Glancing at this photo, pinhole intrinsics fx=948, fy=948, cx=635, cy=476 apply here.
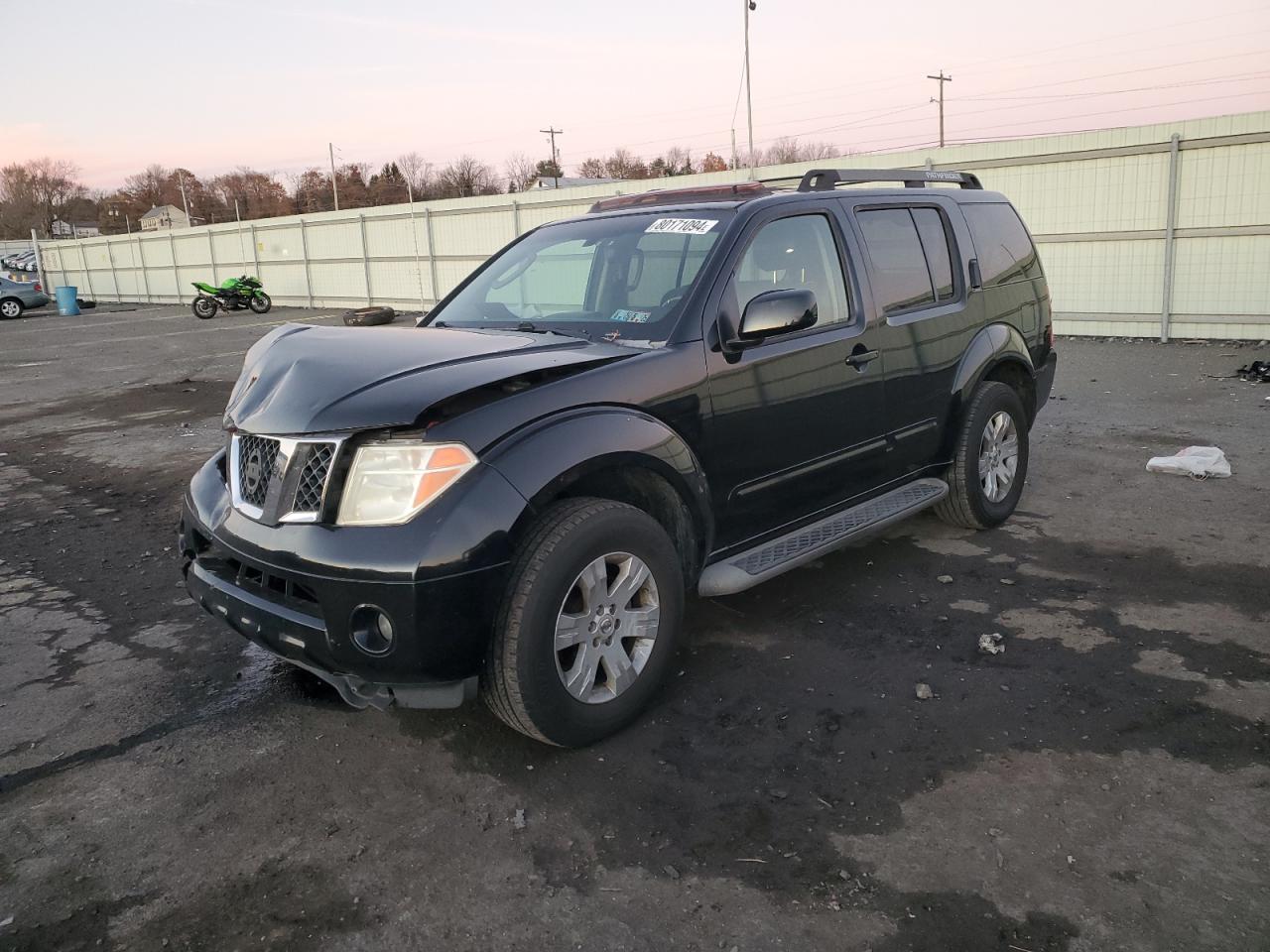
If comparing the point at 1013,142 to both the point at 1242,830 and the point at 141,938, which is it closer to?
the point at 1242,830

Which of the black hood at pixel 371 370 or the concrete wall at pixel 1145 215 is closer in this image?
the black hood at pixel 371 370

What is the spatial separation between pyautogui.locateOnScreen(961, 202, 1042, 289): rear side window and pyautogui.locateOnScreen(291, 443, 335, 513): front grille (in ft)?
12.7

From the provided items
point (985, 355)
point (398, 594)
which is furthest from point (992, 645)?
point (398, 594)

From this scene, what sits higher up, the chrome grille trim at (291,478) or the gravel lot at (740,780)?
the chrome grille trim at (291,478)

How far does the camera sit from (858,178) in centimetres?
473

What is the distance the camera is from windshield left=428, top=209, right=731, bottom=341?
3.84 metres

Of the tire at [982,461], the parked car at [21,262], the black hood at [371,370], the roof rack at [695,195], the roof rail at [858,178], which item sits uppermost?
the parked car at [21,262]

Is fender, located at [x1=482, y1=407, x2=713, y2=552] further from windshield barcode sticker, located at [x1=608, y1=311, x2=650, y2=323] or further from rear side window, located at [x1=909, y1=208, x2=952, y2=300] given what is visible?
rear side window, located at [x1=909, y1=208, x2=952, y2=300]

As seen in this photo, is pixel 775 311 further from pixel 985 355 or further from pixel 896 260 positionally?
pixel 985 355

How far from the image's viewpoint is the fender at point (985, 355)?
16.5 feet

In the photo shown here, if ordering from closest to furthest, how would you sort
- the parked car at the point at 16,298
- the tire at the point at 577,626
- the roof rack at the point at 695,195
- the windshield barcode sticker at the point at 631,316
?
the tire at the point at 577,626
the windshield barcode sticker at the point at 631,316
the roof rack at the point at 695,195
the parked car at the point at 16,298

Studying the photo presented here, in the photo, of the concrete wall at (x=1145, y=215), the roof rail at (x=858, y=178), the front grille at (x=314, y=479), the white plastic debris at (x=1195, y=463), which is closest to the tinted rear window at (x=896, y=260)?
the roof rail at (x=858, y=178)

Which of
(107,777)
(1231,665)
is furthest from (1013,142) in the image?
(107,777)

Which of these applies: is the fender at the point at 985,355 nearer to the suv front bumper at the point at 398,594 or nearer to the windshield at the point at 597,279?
the windshield at the point at 597,279
